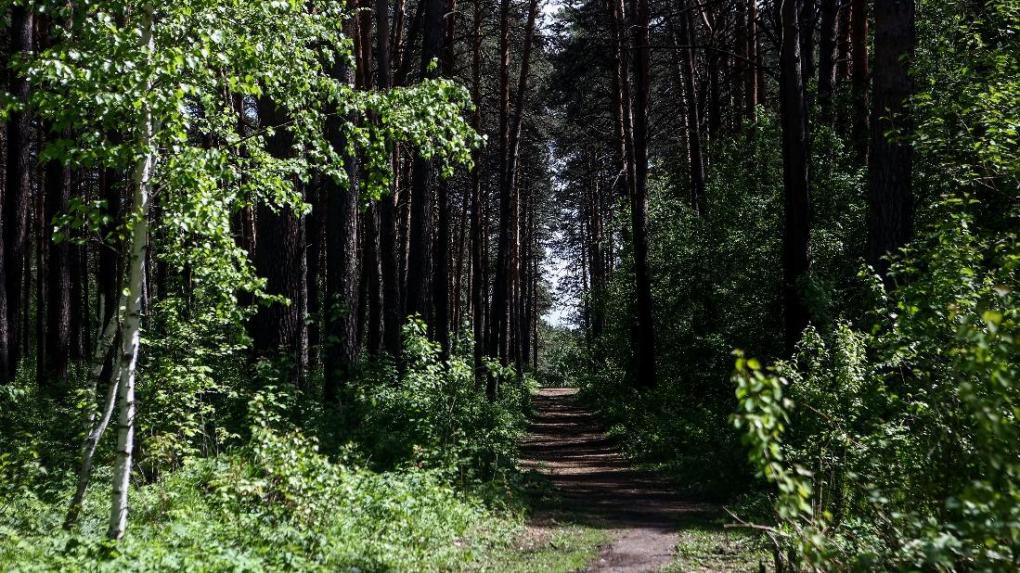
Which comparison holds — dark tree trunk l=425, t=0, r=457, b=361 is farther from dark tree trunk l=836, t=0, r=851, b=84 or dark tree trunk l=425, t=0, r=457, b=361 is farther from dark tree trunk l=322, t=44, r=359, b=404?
dark tree trunk l=836, t=0, r=851, b=84

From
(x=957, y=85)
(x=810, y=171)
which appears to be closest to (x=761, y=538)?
(x=957, y=85)

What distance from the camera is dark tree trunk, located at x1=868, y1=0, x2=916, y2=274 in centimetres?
841

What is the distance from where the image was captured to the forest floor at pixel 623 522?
619cm

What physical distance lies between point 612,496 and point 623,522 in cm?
174

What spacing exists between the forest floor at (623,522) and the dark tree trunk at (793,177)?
3.55 m

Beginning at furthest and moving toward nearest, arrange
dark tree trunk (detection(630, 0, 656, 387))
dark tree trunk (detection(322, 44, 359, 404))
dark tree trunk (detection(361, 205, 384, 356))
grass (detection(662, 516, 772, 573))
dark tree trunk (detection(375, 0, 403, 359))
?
dark tree trunk (detection(361, 205, 384, 356)), dark tree trunk (detection(630, 0, 656, 387)), dark tree trunk (detection(375, 0, 403, 359)), dark tree trunk (detection(322, 44, 359, 404)), grass (detection(662, 516, 772, 573))

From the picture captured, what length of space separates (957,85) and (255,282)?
7.86 m

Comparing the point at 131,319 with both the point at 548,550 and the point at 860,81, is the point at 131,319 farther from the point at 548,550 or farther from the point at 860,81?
the point at 860,81

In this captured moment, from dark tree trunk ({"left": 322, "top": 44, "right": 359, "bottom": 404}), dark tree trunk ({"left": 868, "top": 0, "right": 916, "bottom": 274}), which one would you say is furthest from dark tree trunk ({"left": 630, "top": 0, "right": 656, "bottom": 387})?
dark tree trunk ({"left": 868, "top": 0, "right": 916, "bottom": 274})

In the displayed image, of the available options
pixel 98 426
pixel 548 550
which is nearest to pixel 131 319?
pixel 98 426

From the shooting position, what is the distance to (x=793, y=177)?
37.2ft

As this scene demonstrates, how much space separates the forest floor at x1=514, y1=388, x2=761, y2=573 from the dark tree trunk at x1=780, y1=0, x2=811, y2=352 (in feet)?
11.6

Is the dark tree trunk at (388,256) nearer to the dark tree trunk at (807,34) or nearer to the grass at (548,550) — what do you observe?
the grass at (548,550)

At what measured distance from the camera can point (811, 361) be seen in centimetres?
747
